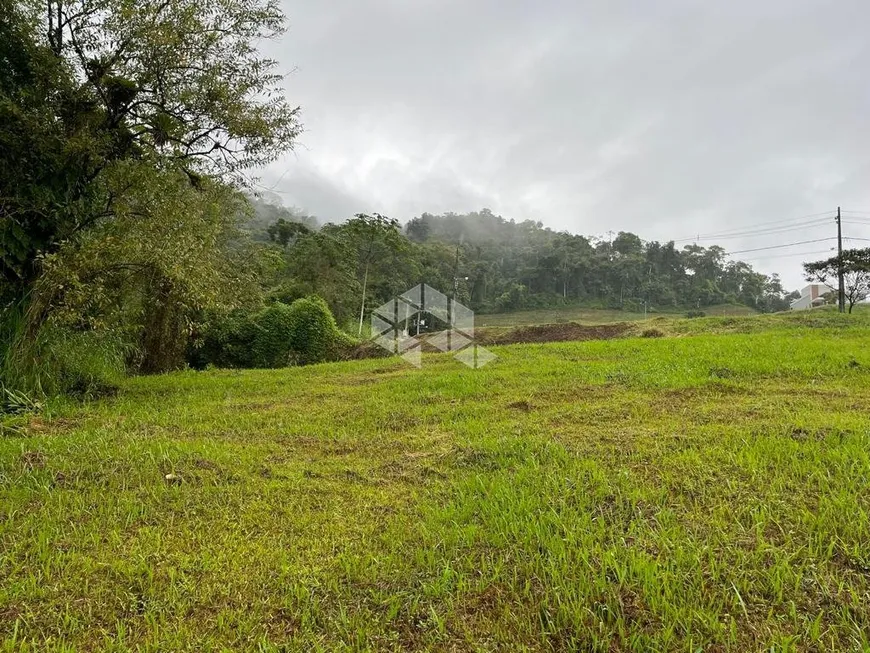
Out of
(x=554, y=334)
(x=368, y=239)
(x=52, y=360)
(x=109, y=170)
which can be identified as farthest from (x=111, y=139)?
(x=368, y=239)

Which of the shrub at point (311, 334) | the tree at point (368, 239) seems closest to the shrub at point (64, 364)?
the shrub at point (311, 334)

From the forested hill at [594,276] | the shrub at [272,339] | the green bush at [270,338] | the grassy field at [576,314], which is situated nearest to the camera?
the green bush at [270,338]

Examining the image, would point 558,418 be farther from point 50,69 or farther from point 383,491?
point 50,69

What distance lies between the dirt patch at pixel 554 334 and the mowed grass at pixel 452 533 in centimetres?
1194

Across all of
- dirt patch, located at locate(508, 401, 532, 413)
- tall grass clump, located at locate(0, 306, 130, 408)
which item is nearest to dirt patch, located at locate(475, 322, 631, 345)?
dirt patch, located at locate(508, 401, 532, 413)

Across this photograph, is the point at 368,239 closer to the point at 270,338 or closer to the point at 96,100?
the point at 270,338

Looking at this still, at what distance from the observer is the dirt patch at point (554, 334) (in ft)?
54.2

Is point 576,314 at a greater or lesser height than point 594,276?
lesser

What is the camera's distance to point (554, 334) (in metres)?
17.2

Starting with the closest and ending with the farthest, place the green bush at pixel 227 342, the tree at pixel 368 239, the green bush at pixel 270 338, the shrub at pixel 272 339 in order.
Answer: the green bush at pixel 227 342, the green bush at pixel 270 338, the shrub at pixel 272 339, the tree at pixel 368 239

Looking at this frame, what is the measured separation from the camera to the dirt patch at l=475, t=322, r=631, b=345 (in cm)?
1652

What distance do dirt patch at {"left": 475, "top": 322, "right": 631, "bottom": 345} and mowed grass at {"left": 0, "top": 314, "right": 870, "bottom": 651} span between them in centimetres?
1194

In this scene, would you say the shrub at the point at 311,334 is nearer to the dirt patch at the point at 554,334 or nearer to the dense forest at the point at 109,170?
the dirt patch at the point at 554,334

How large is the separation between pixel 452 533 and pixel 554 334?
15.6m
